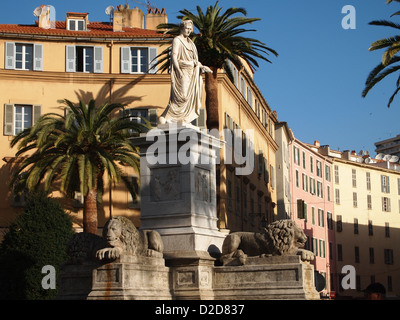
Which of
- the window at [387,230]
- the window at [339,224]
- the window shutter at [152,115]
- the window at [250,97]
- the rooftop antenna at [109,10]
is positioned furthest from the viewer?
the window at [387,230]

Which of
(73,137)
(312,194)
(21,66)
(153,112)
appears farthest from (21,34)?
(312,194)

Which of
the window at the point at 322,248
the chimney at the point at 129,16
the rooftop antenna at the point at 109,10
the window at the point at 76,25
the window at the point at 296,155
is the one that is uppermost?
the rooftop antenna at the point at 109,10

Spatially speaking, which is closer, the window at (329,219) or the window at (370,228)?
the window at (329,219)

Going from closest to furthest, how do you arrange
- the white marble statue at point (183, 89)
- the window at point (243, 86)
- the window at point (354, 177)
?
1. the white marble statue at point (183, 89)
2. the window at point (243, 86)
3. the window at point (354, 177)

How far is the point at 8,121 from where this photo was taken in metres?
50.0

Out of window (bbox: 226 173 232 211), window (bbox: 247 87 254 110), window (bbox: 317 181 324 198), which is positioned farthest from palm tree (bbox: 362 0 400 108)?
window (bbox: 317 181 324 198)

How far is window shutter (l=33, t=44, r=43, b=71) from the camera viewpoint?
51188mm

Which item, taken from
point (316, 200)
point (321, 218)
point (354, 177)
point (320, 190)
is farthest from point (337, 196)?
point (316, 200)

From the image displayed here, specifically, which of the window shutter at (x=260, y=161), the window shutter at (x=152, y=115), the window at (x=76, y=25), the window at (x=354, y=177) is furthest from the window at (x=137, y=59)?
the window at (x=354, y=177)

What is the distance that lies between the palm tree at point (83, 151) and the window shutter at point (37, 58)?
10.7m

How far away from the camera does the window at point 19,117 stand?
49969 mm

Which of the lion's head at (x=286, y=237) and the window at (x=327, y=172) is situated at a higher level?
the window at (x=327, y=172)

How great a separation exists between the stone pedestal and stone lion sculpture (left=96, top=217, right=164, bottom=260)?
52cm

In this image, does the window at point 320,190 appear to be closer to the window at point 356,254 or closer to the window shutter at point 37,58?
the window at point 356,254
